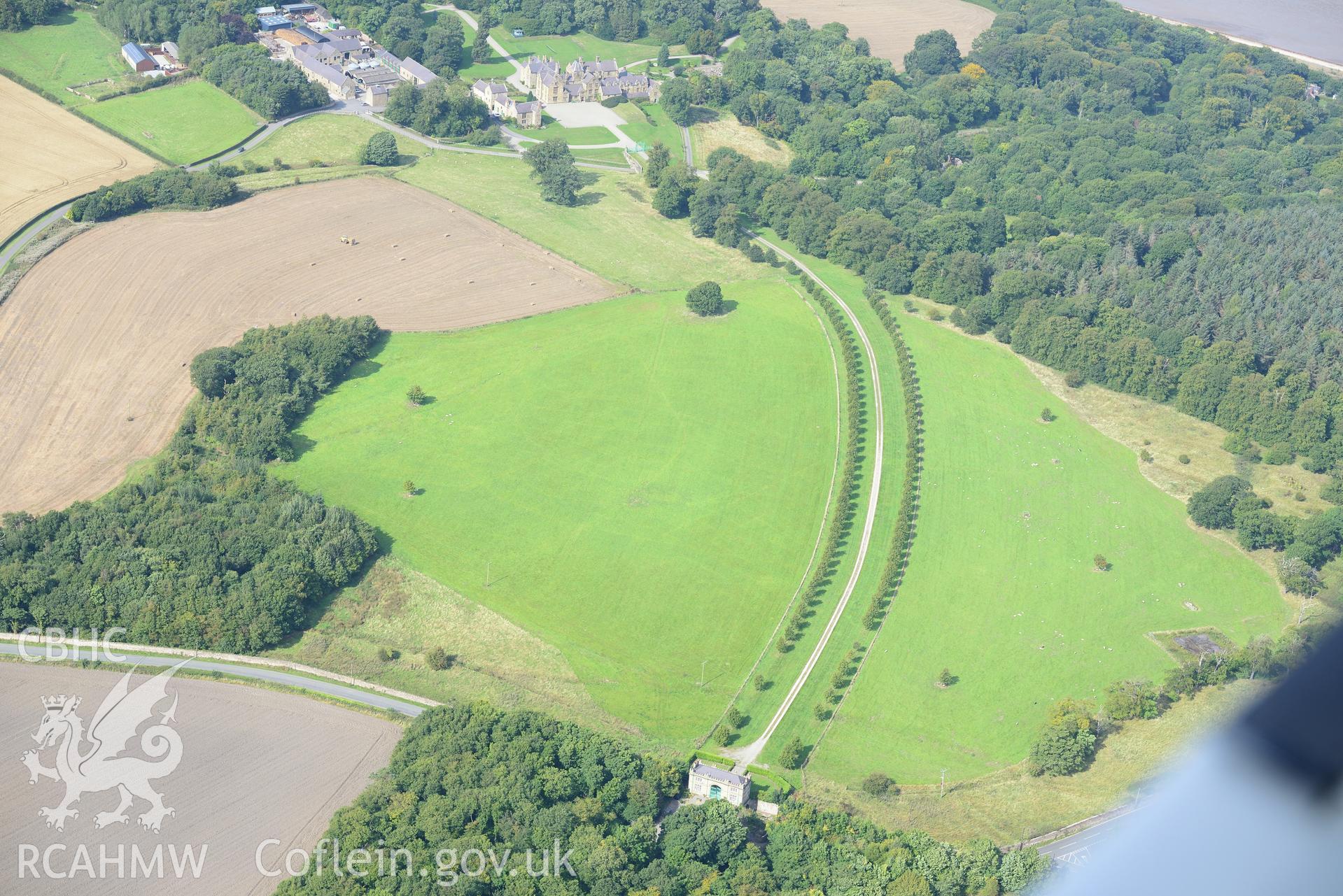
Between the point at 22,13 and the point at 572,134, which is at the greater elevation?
the point at 22,13

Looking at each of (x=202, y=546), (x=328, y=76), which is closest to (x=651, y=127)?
(x=328, y=76)

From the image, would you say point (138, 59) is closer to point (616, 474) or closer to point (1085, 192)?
point (616, 474)

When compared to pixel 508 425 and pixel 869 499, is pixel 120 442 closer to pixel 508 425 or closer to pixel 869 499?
pixel 508 425

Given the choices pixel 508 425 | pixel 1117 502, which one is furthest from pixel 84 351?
pixel 1117 502

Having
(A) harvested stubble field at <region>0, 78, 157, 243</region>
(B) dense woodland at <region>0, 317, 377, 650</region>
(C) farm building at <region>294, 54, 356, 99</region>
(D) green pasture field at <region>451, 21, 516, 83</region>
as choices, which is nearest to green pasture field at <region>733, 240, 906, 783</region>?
(B) dense woodland at <region>0, 317, 377, 650</region>

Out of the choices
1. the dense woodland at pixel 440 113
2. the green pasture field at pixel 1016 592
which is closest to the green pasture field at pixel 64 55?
the dense woodland at pixel 440 113

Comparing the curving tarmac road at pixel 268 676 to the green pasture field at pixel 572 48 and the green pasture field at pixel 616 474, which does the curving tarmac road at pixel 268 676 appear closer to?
the green pasture field at pixel 616 474

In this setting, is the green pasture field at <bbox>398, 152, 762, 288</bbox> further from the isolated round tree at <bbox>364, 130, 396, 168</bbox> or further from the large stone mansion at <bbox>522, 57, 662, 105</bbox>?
the large stone mansion at <bbox>522, 57, 662, 105</bbox>

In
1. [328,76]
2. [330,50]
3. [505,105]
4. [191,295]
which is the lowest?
[191,295]
